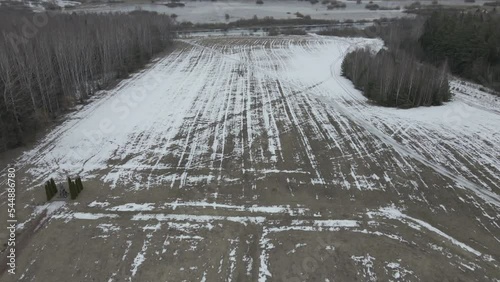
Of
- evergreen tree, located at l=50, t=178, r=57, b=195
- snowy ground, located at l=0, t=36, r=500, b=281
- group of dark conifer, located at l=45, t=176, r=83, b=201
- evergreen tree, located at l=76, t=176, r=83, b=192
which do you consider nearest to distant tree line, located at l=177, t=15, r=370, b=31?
snowy ground, located at l=0, t=36, r=500, b=281

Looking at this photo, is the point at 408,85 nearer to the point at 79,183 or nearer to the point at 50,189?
the point at 79,183

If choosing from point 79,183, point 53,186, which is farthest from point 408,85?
point 53,186

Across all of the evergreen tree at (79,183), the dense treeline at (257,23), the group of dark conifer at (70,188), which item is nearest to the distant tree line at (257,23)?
the dense treeline at (257,23)

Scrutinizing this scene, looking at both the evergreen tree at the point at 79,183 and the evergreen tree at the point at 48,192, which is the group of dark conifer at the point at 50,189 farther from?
the evergreen tree at the point at 79,183

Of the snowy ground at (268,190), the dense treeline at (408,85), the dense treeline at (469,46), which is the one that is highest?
the dense treeline at (469,46)

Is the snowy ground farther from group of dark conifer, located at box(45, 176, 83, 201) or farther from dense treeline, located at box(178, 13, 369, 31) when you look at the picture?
dense treeline, located at box(178, 13, 369, 31)

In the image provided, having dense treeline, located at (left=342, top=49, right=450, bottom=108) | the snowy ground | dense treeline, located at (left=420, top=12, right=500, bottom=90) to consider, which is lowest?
the snowy ground

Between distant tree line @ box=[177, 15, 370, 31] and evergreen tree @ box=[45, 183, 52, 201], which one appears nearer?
evergreen tree @ box=[45, 183, 52, 201]
